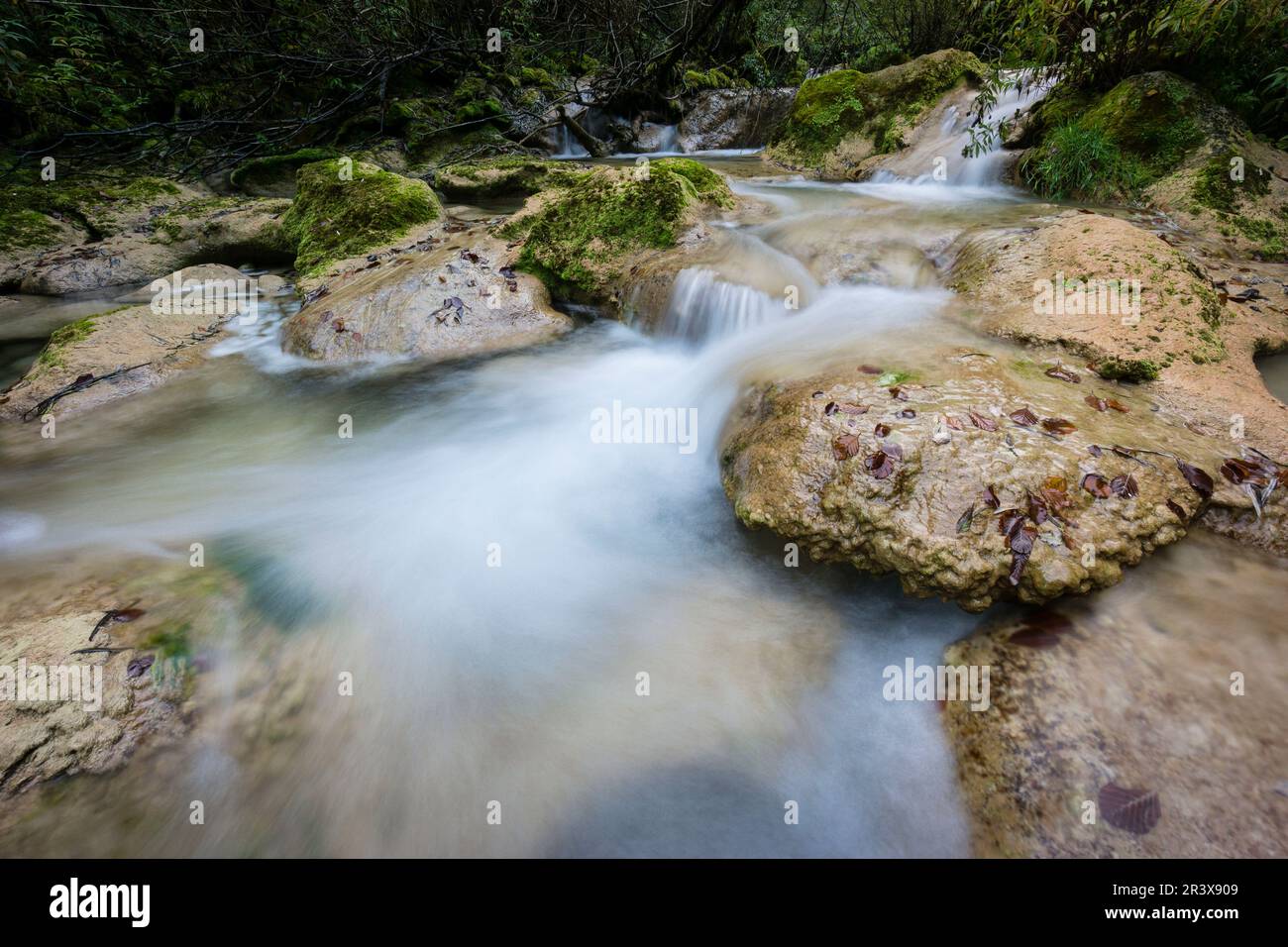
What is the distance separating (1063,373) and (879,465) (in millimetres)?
1566

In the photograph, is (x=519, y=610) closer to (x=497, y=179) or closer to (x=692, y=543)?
(x=692, y=543)

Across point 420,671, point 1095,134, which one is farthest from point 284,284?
point 1095,134

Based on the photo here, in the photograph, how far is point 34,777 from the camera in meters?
2.03

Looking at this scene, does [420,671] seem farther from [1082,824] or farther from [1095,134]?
[1095,134]

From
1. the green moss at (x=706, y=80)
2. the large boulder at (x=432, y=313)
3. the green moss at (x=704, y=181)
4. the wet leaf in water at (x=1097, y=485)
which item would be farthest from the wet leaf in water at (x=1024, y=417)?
the green moss at (x=706, y=80)

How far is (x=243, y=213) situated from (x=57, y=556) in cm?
707

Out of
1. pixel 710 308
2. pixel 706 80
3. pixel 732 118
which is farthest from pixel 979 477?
pixel 706 80

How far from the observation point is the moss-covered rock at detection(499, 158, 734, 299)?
5.83 m

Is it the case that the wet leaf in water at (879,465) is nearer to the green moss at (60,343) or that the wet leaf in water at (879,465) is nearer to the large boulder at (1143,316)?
the large boulder at (1143,316)

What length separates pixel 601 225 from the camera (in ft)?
19.5

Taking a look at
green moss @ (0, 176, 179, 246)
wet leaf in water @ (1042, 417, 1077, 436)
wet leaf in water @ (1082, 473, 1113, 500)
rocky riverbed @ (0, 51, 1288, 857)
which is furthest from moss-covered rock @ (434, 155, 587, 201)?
wet leaf in water @ (1082, 473, 1113, 500)

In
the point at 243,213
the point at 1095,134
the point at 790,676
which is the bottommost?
the point at 790,676

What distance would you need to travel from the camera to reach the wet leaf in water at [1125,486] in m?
2.39
